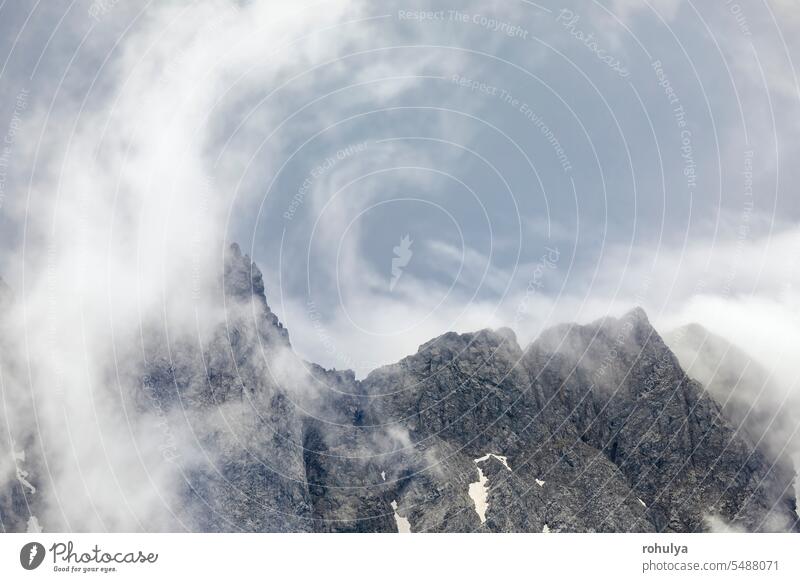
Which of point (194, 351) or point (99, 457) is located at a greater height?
point (194, 351)

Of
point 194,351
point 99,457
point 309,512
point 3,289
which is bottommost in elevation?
point 309,512
